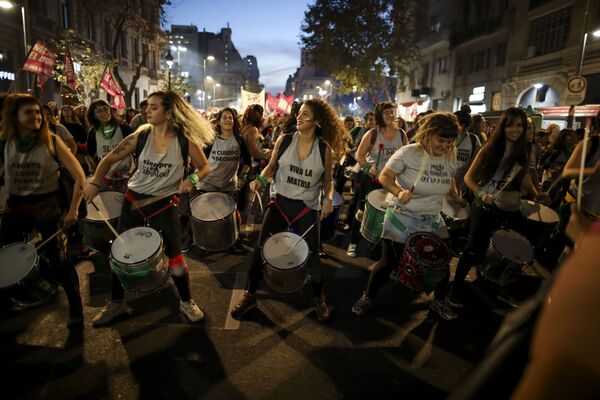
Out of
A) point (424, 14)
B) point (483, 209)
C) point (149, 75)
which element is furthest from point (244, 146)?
point (149, 75)

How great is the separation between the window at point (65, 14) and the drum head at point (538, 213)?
27.6 metres

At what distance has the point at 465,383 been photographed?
92 cm

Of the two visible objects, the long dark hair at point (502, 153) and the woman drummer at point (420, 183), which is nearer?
the woman drummer at point (420, 183)

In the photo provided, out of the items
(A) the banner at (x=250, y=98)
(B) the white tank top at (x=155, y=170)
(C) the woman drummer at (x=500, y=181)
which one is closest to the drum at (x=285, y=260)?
(B) the white tank top at (x=155, y=170)

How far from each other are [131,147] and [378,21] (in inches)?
1222

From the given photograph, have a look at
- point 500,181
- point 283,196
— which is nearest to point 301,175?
point 283,196

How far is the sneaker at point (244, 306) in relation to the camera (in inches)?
159

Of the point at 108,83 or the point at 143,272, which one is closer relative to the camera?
the point at 143,272

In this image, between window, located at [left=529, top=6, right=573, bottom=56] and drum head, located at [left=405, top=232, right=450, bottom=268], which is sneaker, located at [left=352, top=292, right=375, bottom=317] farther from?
window, located at [left=529, top=6, right=573, bottom=56]

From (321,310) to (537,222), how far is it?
304cm

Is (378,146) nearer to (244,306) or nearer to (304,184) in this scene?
(304,184)

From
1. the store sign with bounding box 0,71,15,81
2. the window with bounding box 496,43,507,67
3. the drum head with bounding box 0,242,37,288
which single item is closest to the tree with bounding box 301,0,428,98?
the window with bounding box 496,43,507,67

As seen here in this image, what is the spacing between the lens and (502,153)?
426cm

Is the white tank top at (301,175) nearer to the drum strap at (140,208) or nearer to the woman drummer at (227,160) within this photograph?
the drum strap at (140,208)
